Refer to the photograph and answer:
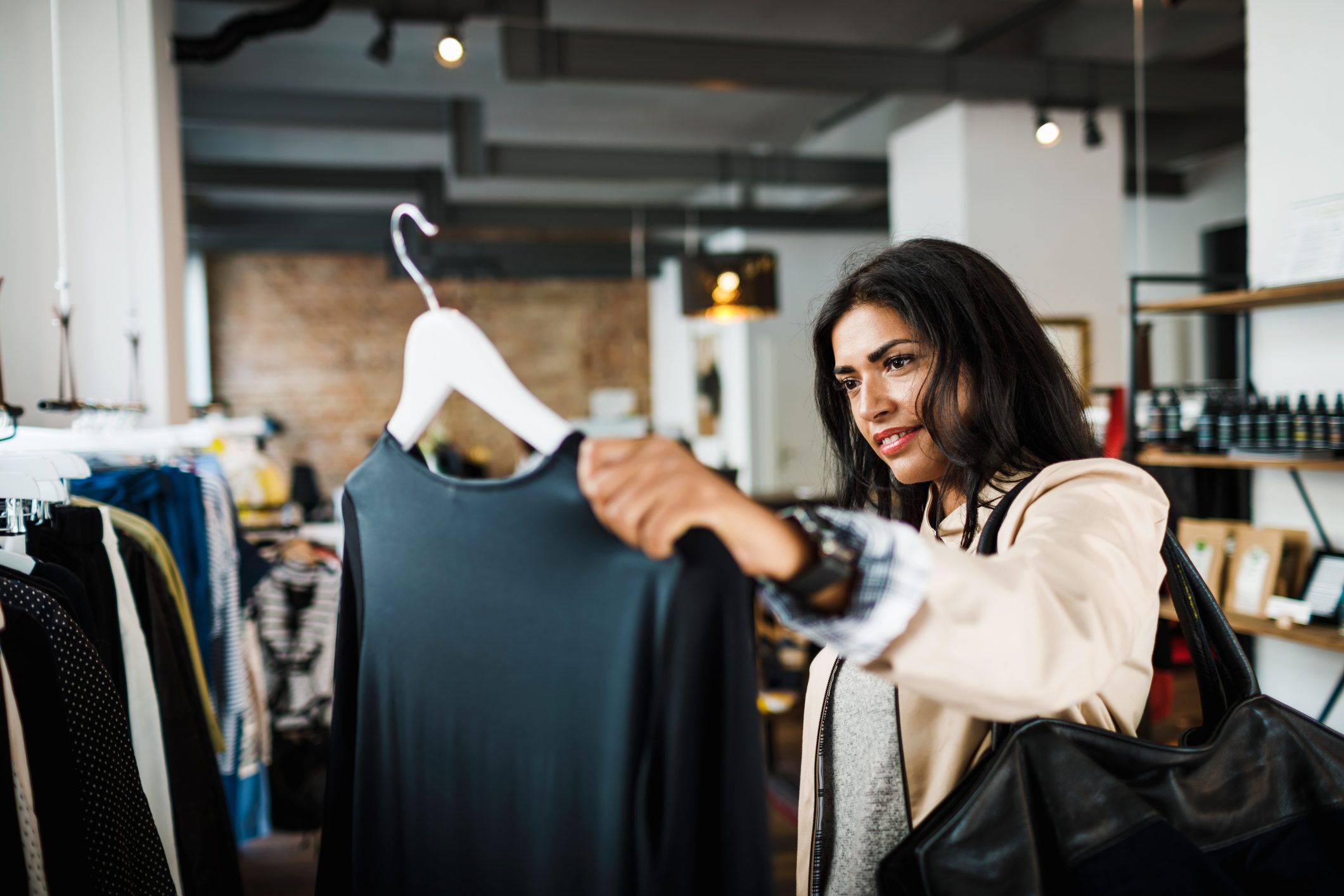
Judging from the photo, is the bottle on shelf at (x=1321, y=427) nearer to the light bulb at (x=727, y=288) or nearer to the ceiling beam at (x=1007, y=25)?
the ceiling beam at (x=1007, y=25)

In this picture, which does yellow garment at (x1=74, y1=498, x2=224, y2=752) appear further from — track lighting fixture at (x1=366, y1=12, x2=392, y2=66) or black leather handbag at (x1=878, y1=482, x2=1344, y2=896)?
track lighting fixture at (x1=366, y1=12, x2=392, y2=66)

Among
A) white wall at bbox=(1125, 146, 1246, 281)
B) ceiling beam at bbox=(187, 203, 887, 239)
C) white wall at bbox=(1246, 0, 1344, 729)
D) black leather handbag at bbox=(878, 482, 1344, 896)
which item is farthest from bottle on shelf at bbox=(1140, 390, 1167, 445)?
ceiling beam at bbox=(187, 203, 887, 239)

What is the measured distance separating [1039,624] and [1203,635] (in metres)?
0.41

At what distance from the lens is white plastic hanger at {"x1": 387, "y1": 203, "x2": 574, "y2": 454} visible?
31.9 inches

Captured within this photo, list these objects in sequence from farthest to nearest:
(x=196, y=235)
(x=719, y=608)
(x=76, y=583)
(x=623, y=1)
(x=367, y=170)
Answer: (x=196, y=235), (x=367, y=170), (x=623, y=1), (x=76, y=583), (x=719, y=608)

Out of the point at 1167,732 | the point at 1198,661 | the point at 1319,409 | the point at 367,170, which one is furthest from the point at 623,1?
the point at 1198,661

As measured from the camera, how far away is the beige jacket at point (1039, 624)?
79cm

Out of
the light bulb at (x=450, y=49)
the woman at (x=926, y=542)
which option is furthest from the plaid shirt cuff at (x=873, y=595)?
the light bulb at (x=450, y=49)

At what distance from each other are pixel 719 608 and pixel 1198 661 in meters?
0.67

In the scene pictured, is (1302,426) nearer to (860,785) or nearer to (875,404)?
(875,404)

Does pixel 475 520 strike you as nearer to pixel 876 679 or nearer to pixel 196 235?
pixel 876 679

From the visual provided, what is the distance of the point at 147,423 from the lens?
3.17m

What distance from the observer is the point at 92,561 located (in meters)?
1.68

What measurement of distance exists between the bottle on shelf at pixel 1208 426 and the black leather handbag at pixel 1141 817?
248 cm
